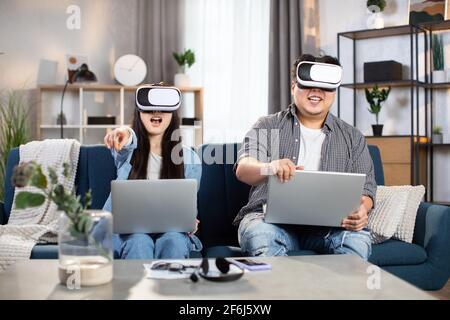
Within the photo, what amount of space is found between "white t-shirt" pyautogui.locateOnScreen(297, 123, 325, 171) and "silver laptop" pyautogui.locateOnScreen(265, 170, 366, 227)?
1.38 ft

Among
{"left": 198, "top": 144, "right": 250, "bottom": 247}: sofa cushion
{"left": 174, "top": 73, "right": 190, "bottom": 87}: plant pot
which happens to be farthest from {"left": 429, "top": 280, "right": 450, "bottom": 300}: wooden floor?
{"left": 174, "top": 73, "right": 190, "bottom": 87}: plant pot

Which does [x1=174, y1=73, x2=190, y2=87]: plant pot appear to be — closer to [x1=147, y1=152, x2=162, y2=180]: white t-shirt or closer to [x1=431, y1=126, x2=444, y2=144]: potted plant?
[x1=431, y1=126, x2=444, y2=144]: potted plant

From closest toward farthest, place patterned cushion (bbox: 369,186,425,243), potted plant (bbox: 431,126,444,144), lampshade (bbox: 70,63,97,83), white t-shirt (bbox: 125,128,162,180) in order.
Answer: white t-shirt (bbox: 125,128,162,180)
patterned cushion (bbox: 369,186,425,243)
potted plant (bbox: 431,126,444,144)
lampshade (bbox: 70,63,97,83)

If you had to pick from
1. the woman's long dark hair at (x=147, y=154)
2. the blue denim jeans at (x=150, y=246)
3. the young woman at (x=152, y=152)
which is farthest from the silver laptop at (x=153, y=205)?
the woman's long dark hair at (x=147, y=154)

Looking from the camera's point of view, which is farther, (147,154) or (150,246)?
(147,154)

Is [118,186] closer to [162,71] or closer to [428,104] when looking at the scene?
[428,104]

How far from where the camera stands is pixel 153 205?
2.10 meters

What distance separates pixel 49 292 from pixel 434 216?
1744 mm

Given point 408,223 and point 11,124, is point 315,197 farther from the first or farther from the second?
point 11,124

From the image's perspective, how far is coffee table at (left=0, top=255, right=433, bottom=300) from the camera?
1.44 metres

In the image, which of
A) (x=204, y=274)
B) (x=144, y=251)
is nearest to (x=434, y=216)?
(x=144, y=251)

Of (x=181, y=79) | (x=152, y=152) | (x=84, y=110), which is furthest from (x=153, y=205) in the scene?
(x=84, y=110)

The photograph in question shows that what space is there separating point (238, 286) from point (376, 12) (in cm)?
378
